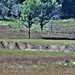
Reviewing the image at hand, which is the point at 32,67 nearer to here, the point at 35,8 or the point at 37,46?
the point at 37,46

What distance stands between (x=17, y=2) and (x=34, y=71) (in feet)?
389

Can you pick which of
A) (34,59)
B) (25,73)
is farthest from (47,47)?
(25,73)

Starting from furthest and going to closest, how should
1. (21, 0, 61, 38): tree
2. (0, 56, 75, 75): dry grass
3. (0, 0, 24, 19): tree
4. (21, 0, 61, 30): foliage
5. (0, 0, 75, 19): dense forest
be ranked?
(0, 0, 24, 19): tree
(0, 0, 75, 19): dense forest
(21, 0, 61, 30): foliage
(21, 0, 61, 38): tree
(0, 56, 75, 75): dry grass

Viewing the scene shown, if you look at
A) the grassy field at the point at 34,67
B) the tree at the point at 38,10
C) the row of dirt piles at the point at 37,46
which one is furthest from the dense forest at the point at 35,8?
the grassy field at the point at 34,67

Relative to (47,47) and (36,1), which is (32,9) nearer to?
(36,1)

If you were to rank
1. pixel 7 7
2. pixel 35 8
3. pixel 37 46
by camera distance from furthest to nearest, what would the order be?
pixel 7 7 → pixel 35 8 → pixel 37 46

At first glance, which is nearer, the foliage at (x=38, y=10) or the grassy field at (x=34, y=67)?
the grassy field at (x=34, y=67)

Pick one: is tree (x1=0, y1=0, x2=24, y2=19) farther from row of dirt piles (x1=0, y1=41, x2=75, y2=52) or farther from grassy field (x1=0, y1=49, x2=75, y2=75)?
grassy field (x1=0, y1=49, x2=75, y2=75)

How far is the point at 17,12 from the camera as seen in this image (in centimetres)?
13875

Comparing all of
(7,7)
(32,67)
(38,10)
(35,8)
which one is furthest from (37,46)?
(7,7)

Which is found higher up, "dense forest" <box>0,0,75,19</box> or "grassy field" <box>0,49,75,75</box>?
"grassy field" <box>0,49,75,75</box>

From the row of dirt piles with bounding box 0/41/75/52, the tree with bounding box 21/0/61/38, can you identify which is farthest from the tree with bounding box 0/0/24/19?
the row of dirt piles with bounding box 0/41/75/52

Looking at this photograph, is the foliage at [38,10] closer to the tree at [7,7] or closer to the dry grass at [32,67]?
the tree at [7,7]

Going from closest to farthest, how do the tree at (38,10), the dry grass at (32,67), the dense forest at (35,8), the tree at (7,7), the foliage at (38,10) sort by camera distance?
the dry grass at (32,67) → the tree at (38,10) → the foliage at (38,10) → the dense forest at (35,8) → the tree at (7,7)
